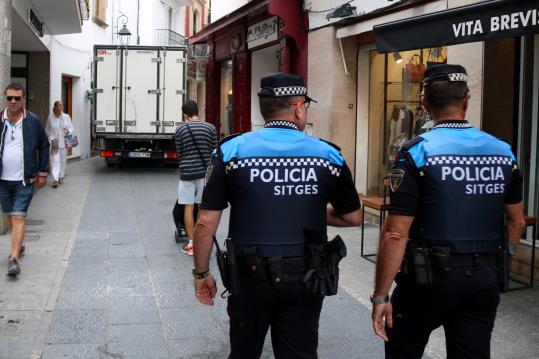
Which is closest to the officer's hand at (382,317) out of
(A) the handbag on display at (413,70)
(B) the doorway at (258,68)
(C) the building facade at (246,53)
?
(A) the handbag on display at (413,70)

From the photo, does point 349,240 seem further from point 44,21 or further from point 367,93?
point 44,21

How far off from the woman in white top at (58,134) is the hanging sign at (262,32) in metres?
4.57

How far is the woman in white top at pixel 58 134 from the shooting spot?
13.8 meters

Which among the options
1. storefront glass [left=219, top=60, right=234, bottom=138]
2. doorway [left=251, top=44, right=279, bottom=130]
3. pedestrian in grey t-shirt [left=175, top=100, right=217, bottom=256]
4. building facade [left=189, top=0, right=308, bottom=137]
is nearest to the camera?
pedestrian in grey t-shirt [left=175, top=100, right=217, bottom=256]

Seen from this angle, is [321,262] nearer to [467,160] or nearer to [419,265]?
[419,265]

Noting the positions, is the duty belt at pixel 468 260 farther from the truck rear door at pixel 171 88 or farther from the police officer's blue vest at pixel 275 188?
the truck rear door at pixel 171 88

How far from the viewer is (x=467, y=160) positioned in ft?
10.2

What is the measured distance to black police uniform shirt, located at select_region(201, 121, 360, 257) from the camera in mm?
3109

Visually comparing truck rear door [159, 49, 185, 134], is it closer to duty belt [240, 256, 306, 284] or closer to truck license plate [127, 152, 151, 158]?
truck license plate [127, 152, 151, 158]

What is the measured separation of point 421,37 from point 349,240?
12.7ft

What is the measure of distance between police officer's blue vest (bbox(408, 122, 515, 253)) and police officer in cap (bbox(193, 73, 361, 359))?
0.45m

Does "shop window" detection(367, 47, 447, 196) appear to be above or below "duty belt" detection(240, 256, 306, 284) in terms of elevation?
above

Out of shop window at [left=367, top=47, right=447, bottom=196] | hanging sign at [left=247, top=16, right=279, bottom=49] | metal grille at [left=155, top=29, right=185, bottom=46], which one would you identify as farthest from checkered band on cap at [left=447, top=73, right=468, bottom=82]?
metal grille at [left=155, top=29, right=185, bottom=46]

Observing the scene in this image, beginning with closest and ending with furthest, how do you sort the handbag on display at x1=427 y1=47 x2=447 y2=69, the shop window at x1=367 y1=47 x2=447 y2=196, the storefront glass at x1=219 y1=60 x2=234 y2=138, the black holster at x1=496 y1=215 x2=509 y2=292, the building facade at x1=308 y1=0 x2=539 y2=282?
the black holster at x1=496 y1=215 x2=509 y2=292, the building facade at x1=308 y1=0 x2=539 y2=282, the handbag on display at x1=427 y1=47 x2=447 y2=69, the shop window at x1=367 y1=47 x2=447 y2=196, the storefront glass at x1=219 y1=60 x2=234 y2=138
